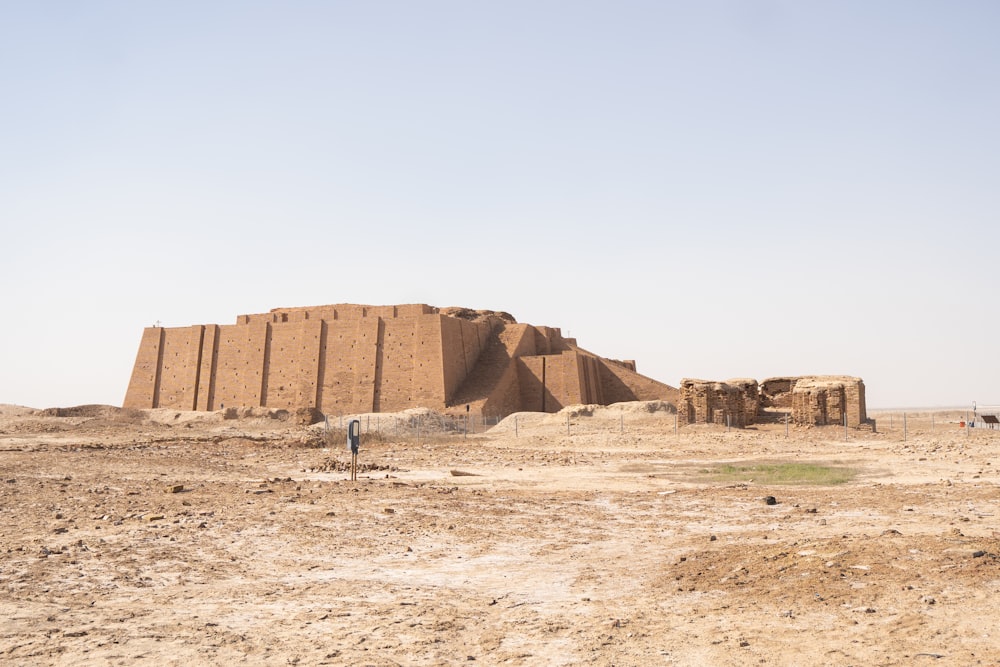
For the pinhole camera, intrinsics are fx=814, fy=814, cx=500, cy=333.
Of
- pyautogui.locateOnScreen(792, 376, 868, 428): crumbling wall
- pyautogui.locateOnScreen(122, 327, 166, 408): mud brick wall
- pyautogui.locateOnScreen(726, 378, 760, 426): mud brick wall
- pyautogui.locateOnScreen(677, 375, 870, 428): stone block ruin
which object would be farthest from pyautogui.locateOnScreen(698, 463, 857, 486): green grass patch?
pyautogui.locateOnScreen(122, 327, 166, 408): mud brick wall

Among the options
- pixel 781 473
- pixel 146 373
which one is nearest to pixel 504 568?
pixel 781 473

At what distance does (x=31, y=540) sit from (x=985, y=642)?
894cm

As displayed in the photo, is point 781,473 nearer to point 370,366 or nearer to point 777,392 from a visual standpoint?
point 777,392

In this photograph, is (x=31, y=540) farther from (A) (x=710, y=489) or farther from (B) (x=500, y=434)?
(B) (x=500, y=434)

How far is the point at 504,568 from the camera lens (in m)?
7.91

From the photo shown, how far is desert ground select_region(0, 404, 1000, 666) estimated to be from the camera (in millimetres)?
5289

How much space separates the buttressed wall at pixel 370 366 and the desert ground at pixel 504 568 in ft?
86.5

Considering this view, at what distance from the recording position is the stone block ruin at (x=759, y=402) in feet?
94.8

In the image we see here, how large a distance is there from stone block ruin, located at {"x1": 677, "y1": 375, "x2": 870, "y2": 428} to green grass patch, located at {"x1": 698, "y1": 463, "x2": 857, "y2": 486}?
35.1 feet

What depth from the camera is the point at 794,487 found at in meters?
13.9

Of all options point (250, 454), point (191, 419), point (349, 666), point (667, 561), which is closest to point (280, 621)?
point (349, 666)

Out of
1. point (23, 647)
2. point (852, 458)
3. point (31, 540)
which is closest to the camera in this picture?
point (23, 647)

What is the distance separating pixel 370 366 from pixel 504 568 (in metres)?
37.1

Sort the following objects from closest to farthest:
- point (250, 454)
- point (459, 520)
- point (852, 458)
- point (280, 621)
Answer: point (280, 621)
point (459, 520)
point (852, 458)
point (250, 454)
